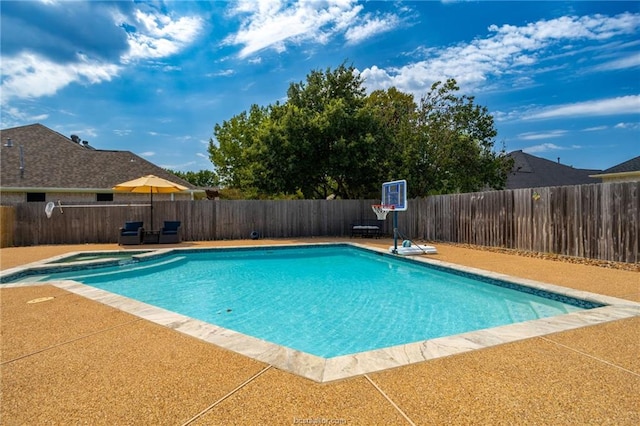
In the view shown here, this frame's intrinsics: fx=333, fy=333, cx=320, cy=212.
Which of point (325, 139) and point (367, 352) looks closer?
point (367, 352)

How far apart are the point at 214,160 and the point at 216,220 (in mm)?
14450

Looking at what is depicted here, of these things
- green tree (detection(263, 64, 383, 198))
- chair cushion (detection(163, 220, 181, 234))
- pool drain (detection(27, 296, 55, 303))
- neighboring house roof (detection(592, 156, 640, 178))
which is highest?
green tree (detection(263, 64, 383, 198))

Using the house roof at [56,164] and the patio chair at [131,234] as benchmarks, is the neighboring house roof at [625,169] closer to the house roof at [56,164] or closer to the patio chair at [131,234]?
the patio chair at [131,234]

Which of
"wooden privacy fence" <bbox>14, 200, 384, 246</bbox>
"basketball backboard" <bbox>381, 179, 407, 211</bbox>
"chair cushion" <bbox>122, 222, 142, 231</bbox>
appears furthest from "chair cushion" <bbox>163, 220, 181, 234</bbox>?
"basketball backboard" <bbox>381, 179, 407, 211</bbox>

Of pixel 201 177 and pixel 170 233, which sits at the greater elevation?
pixel 201 177

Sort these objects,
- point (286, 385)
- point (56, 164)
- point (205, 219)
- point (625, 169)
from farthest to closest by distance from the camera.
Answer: point (56, 164)
point (625, 169)
point (205, 219)
point (286, 385)

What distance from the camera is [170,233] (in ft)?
38.1

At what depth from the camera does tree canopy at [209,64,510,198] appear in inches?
565

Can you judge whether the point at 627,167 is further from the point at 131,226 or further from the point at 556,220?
the point at 131,226

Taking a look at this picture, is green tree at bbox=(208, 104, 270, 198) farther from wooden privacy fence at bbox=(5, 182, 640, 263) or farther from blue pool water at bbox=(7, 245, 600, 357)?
blue pool water at bbox=(7, 245, 600, 357)

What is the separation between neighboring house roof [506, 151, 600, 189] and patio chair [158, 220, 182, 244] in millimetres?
20659

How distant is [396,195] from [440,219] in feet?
12.9

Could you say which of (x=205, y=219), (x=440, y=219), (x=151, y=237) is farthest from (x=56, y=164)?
(x=440, y=219)

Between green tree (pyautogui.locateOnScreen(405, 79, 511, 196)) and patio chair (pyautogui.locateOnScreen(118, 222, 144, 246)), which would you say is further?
green tree (pyautogui.locateOnScreen(405, 79, 511, 196))
